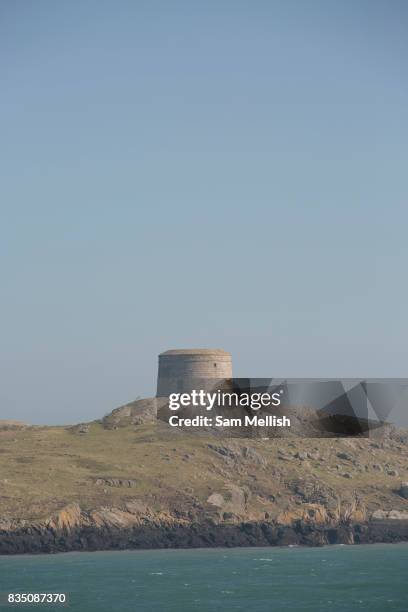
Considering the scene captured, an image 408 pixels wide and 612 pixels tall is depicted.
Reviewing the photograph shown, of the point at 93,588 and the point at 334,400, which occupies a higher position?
the point at 334,400

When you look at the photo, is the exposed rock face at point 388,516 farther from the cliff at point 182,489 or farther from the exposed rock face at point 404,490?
the exposed rock face at point 404,490

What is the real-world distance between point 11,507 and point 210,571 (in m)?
30.9

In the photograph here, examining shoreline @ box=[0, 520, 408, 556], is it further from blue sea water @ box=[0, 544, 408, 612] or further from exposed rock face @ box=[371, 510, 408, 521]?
blue sea water @ box=[0, 544, 408, 612]

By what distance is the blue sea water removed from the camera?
110875 millimetres

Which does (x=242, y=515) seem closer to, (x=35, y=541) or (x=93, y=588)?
(x=35, y=541)

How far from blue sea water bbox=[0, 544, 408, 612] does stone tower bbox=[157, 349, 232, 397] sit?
135 ft

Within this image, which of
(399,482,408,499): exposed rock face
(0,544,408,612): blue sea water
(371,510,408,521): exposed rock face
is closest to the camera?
(0,544,408,612): blue sea water

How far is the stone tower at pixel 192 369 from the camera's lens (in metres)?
194

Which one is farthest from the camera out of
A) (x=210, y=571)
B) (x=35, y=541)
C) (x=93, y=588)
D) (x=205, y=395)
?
(x=205, y=395)

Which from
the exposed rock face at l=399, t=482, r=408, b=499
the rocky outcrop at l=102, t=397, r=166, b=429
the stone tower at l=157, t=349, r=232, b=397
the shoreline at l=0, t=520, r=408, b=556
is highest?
the stone tower at l=157, t=349, r=232, b=397

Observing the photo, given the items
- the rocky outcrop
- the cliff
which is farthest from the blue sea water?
the rocky outcrop

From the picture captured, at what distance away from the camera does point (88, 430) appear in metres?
189

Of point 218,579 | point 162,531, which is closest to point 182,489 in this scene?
point 162,531

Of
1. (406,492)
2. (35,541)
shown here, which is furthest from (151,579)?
(406,492)
